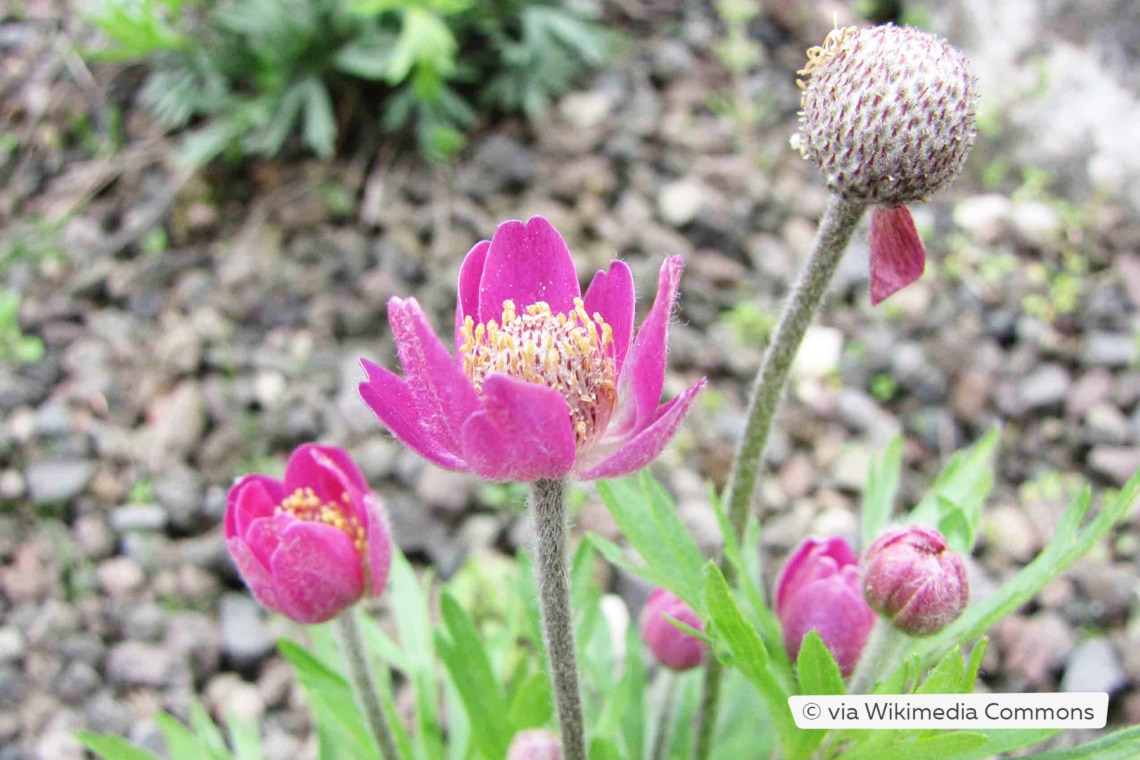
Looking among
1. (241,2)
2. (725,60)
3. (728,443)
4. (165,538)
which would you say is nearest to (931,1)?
(725,60)

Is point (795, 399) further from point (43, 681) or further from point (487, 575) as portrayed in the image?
point (43, 681)

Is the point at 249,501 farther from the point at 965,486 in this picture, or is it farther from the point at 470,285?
the point at 965,486

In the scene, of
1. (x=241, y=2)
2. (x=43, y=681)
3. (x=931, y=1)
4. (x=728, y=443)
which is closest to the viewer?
(x=43, y=681)

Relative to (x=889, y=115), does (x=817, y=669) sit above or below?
below

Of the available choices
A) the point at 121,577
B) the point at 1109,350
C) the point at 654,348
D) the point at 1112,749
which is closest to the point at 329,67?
the point at 121,577

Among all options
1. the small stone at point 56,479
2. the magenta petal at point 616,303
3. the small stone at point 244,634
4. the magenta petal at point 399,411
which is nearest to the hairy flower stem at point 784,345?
the magenta petal at point 616,303

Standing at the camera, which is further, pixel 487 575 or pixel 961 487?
pixel 487 575

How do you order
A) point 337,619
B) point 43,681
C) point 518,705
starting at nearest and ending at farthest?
1. point 337,619
2. point 518,705
3. point 43,681

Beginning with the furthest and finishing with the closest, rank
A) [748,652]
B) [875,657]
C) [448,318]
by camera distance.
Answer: [448,318] < [875,657] < [748,652]

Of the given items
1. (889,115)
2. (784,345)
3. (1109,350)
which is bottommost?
(1109,350)
